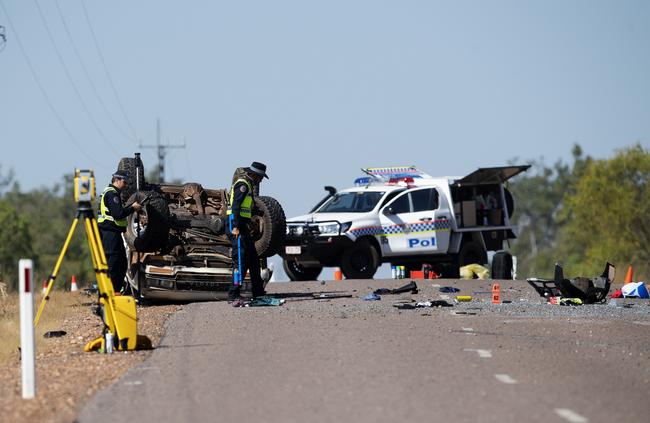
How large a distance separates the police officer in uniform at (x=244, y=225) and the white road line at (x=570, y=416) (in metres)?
11.2

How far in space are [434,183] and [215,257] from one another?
9.90 m

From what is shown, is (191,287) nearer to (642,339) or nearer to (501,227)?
(642,339)

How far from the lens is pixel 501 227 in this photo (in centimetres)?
3219

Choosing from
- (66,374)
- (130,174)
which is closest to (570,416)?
(66,374)

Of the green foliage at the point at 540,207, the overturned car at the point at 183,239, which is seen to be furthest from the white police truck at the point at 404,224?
the green foliage at the point at 540,207

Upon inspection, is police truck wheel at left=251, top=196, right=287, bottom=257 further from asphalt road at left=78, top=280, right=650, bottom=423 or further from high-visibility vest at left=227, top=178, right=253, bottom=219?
asphalt road at left=78, top=280, right=650, bottom=423

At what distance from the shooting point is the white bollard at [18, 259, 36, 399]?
1114cm

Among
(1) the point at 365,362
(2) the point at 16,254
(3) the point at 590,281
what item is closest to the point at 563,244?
(2) the point at 16,254

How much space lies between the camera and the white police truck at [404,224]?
95.8 feet

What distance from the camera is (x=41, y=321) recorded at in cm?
2067

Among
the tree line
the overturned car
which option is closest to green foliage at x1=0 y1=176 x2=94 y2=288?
the tree line

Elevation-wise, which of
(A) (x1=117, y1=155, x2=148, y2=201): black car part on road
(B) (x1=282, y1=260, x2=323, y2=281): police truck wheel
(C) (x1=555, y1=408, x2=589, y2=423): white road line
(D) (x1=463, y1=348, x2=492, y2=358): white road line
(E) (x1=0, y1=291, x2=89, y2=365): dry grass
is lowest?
(C) (x1=555, y1=408, x2=589, y2=423): white road line

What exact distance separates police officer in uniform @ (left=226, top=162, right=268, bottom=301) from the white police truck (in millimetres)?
6183

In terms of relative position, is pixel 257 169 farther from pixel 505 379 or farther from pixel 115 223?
pixel 505 379
